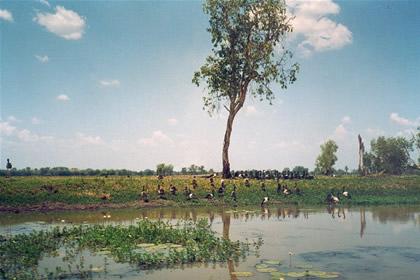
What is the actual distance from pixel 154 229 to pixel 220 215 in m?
11.7

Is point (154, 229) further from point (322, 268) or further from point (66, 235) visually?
point (322, 268)

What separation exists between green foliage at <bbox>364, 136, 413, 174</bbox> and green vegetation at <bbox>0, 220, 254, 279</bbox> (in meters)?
85.4

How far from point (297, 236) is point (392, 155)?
275 feet

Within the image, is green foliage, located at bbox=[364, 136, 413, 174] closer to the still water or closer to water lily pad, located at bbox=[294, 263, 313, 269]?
the still water

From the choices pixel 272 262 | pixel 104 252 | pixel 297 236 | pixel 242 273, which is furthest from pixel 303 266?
pixel 104 252

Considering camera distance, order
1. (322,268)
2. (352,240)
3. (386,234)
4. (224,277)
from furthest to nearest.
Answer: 1. (386,234)
2. (352,240)
3. (322,268)
4. (224,277)

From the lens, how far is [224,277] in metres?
16.1

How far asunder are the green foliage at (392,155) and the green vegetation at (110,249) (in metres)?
85.4

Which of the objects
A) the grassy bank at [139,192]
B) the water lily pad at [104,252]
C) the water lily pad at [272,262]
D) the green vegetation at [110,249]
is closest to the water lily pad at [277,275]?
the water lily pad at [272,262]

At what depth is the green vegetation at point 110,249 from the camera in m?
17.5

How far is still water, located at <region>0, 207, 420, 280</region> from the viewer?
55.9 ft

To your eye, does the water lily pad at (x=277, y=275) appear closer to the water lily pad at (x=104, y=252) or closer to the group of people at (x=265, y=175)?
the water lily pad at (x=104, y=252)

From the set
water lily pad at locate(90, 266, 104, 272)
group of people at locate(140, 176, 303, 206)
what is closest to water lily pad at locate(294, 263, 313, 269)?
water lily pad at locate(90, 266, 104, 272)

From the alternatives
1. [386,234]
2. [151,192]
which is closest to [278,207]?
[151,192]
